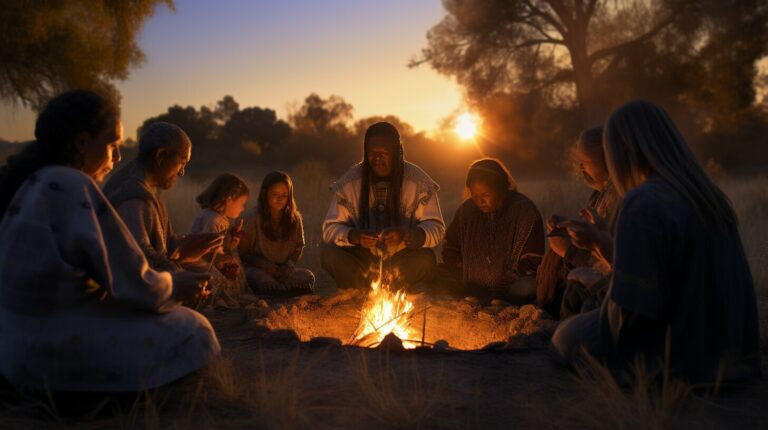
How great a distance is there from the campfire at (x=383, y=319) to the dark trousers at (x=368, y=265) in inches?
10.7

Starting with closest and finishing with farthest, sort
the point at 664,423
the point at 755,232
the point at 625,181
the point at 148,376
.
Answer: the point at 664,423
the point at 148,376
the point at 625,181
the point at 755,232

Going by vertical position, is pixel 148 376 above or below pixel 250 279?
below

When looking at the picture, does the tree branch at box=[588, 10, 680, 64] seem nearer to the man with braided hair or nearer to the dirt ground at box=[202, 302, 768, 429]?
the man with braided hair

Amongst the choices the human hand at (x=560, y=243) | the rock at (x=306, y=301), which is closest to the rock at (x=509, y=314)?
the human hand at (x=560, y=243)

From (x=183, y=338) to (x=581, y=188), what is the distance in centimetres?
1048

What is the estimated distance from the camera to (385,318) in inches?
197

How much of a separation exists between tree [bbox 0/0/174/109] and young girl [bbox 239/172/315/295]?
9.30m

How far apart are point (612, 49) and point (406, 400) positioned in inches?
720

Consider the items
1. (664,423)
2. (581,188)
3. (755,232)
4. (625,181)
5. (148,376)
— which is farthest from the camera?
(581,188)

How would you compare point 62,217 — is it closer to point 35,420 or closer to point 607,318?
point 35,420

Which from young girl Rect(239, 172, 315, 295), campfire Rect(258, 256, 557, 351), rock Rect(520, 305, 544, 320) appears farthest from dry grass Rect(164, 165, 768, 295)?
rock Rect(520, 305, 544, 320)

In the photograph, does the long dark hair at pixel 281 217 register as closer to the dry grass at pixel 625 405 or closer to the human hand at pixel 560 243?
the human hand at pixel 560 243

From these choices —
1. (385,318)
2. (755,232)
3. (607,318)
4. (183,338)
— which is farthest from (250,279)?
(755,232)

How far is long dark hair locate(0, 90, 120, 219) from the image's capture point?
9.32 feet
